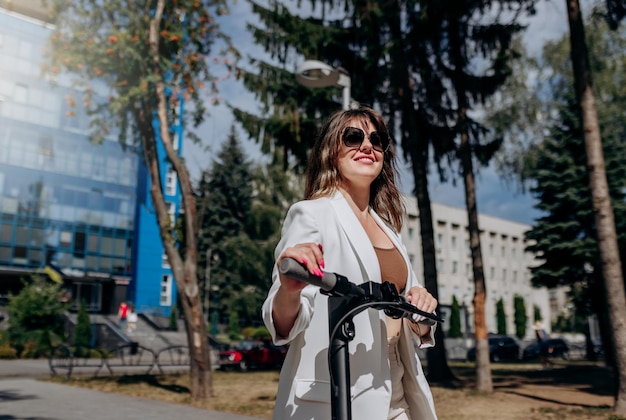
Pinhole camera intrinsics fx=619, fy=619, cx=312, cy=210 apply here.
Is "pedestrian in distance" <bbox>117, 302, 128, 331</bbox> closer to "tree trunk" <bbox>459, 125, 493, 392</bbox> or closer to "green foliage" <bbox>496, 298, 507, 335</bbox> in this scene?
"tree trunk" <bbox>459, 125, 493, 392</bbox>

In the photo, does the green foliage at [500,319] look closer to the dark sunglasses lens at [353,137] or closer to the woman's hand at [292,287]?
the dark sunglasses lens at [353,137]

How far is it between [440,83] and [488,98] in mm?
1483

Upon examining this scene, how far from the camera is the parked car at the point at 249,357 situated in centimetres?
2458

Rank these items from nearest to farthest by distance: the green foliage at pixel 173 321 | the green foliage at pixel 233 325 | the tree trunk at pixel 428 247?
1. the tree trunk at pixel 428 247
2. the green foliage at pixel 173 321
3. the green foliage at pixel 233 325

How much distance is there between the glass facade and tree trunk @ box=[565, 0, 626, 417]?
92.8 ft

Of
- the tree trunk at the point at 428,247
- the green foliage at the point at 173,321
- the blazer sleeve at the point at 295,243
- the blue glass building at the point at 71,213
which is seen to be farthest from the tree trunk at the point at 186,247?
the green foliage at the point at 173,321

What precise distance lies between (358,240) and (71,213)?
4409 cm

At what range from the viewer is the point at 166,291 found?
5303 centimetres

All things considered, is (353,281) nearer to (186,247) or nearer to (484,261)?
(186,247)

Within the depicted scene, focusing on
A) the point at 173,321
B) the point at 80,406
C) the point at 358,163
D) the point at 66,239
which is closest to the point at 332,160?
the point at 358,163

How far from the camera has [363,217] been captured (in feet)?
8.02

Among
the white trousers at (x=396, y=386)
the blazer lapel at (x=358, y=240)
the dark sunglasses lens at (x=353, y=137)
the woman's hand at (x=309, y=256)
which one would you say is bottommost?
the white trousers at (x=396, y=386)

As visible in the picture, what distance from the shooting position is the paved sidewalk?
1033 centimetres

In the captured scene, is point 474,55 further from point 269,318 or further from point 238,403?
point 269,318
